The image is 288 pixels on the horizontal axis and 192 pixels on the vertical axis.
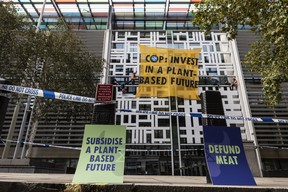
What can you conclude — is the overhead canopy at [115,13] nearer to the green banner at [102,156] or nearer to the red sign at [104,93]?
the red sign at [104,93]

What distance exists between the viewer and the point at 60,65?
52.1 ft

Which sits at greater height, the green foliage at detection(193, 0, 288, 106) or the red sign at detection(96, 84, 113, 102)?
the green foliage at detection(193, 0, 288, 106)

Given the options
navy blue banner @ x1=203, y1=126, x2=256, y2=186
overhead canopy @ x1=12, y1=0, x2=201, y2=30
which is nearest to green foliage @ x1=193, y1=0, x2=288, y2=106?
navy blue banner @ x1=203, y1=126, x2=256, y2=186

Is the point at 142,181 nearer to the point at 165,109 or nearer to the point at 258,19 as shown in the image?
the point at 258,19

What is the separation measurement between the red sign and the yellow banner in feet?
9.79

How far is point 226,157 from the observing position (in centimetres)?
496

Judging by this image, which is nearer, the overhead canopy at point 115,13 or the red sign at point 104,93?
the red sign at point 104,93

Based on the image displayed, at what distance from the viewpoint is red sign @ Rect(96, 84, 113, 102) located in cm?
555

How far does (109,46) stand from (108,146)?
68.9ft

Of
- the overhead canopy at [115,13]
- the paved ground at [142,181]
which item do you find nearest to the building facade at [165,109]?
the overhead canopy at [115,13]

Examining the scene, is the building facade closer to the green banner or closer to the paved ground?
the paved ground

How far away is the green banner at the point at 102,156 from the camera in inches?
157

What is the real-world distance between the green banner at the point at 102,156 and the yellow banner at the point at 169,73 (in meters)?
4.04

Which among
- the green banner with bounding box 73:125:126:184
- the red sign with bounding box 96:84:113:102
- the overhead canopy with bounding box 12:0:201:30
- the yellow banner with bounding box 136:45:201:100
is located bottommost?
the green banner with bounding box 73:125:126:184
